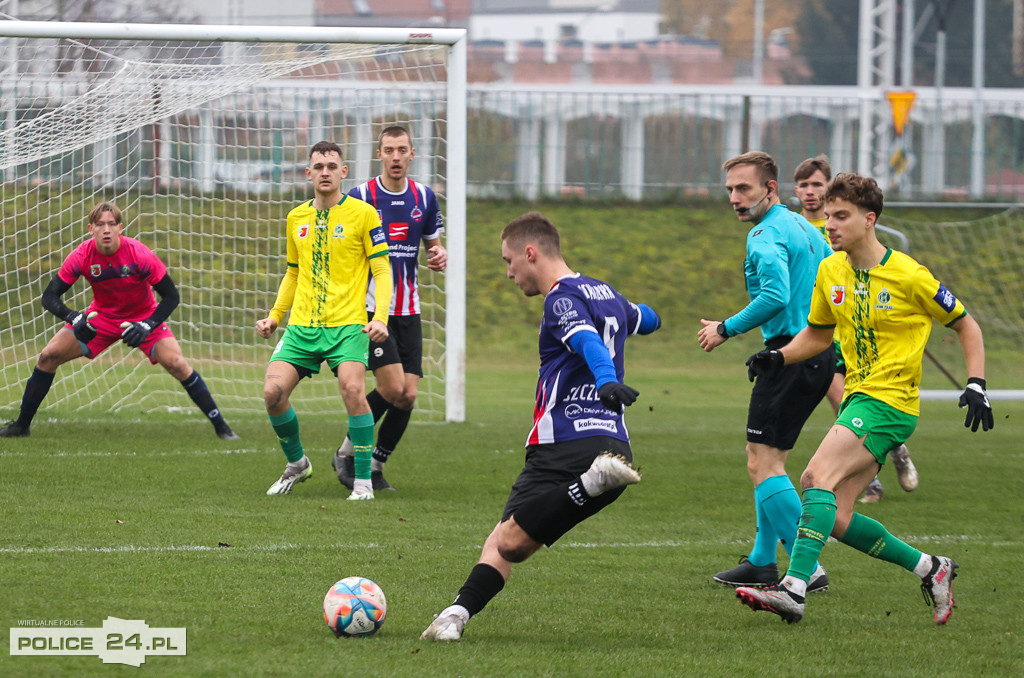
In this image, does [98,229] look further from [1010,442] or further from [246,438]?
[1010,442]

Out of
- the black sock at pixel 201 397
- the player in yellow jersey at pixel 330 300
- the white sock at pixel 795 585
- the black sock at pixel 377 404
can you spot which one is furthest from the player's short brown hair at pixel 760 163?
the black sock at pixel 201 397

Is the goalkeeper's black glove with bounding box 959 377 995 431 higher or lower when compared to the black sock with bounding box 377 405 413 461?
higher

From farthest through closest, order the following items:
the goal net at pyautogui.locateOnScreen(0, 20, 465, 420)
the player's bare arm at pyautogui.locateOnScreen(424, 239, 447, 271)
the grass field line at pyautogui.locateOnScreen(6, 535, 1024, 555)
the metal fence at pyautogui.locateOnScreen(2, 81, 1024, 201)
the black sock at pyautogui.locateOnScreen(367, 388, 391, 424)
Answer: the metal fence at pyautogui.locateOnScreen(2, 81, 1024, 201), the goal net at pyautogui.locateOnScreen(0, 20, 465, 420), the black sock at pyautogui.locateOnScreen(367, 388, 391, 424), the player's bare arm at pyautogui.locateOnScreen(424, 239, 447, 271), the grass field line at pyautogui.locateOnScreen(6, 535, 1024, 555)

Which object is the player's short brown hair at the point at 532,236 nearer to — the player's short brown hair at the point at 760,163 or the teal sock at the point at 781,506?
the player's short brown hair at the point at 760,163

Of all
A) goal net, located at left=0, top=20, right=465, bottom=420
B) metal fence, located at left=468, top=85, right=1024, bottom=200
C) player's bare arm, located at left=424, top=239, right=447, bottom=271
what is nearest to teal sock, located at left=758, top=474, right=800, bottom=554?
player's bare arm, located at left=424, top=239, right=447, bottom=271

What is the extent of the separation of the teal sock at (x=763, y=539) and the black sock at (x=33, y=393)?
634cm

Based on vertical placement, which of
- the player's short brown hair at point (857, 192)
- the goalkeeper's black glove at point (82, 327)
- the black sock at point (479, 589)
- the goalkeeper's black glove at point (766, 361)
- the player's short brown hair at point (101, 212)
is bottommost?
the black sock at point (479, 589)

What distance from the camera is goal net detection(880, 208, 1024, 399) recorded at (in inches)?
712

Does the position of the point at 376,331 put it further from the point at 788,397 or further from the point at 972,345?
the point at 972,345

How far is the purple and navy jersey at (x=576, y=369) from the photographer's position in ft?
14.6

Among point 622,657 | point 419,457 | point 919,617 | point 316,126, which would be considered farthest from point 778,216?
point 316,126

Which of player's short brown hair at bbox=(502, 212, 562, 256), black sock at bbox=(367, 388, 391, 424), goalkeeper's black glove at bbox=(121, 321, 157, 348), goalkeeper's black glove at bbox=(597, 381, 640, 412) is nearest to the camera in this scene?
goalkeeper's black glove at bbox=(597, 381, 640, 412)

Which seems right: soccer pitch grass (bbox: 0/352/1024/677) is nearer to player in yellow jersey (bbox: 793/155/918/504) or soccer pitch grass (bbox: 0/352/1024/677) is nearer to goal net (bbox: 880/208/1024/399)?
player in yellow jersey (bbox: 793/155/918/504)

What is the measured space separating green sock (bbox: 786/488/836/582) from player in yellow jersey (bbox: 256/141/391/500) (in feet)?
10.7
